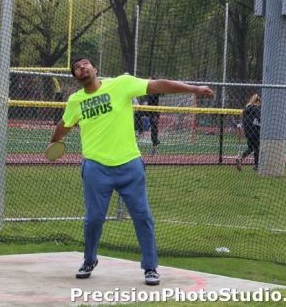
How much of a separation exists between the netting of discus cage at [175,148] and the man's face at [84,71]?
2755 millimetres

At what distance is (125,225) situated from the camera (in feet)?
38.7

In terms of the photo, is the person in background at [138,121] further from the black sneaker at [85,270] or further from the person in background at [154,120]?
the black sneaker at [85,270]

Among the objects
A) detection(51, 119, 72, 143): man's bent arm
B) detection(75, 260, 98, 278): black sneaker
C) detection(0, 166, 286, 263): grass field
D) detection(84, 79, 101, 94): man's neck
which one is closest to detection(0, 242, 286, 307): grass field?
detection(0, 166, 286, 263): grass field

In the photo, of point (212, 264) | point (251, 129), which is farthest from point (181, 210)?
point (251, 129)

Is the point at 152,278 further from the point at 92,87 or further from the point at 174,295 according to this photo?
the point at 92,87

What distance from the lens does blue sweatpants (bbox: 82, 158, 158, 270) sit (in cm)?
778

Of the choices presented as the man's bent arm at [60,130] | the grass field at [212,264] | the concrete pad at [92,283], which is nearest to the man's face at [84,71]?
the man's bent arm at [60,130]

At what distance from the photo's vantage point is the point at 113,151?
25.4 ft

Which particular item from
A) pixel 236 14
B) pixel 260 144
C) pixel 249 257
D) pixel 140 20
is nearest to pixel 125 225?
pixel 249 257

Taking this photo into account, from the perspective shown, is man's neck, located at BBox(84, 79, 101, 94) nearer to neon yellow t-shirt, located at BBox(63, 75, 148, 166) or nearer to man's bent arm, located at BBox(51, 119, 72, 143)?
neon yellow t-shirt, located at BBox(63, 75, 148, 166)

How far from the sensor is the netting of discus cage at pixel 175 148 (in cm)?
1120

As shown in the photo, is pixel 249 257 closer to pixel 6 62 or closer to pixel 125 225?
pixel 125 225

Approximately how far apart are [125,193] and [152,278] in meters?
0.79

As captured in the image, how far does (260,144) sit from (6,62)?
7.50 meters
